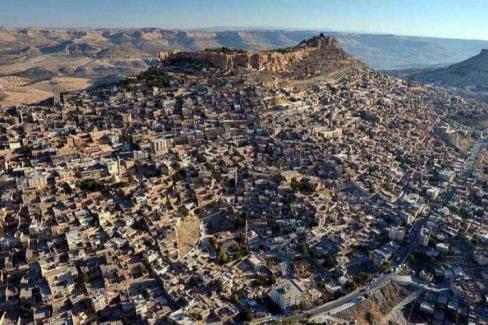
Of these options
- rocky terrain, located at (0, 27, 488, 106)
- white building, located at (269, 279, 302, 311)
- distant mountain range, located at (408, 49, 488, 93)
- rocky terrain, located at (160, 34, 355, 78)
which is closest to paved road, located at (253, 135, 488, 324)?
white building, located at (269, 279, 302, 311)

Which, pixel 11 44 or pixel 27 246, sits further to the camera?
pixel 11 44

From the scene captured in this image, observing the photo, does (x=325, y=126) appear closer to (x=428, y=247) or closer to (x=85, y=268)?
(x=428, y=247)

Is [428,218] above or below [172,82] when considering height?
below

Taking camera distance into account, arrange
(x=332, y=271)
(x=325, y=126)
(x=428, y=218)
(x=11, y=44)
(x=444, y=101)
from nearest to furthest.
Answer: (x=332, y=271) < (x=428, y=218) < (x=325, y=126) < (x=444, y=101) < (x=11, y=44)

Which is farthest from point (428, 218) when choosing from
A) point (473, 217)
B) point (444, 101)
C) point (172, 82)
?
point (444, 101)

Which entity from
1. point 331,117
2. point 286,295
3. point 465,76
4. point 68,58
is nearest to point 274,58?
point 331,117

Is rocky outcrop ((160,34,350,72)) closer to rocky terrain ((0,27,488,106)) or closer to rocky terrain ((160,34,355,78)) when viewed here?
rocky terrain ((160,34,355,78))

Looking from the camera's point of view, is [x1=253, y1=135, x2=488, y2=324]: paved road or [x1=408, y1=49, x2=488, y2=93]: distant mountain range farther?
[x1=408, y1=49, x2=488, y2=93]: distant mountain range

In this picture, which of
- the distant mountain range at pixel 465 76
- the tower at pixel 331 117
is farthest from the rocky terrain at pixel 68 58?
the distant mountain range at pixel 465 76

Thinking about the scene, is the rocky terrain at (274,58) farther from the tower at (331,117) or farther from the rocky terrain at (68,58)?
the rocky terrain at (68,58)
